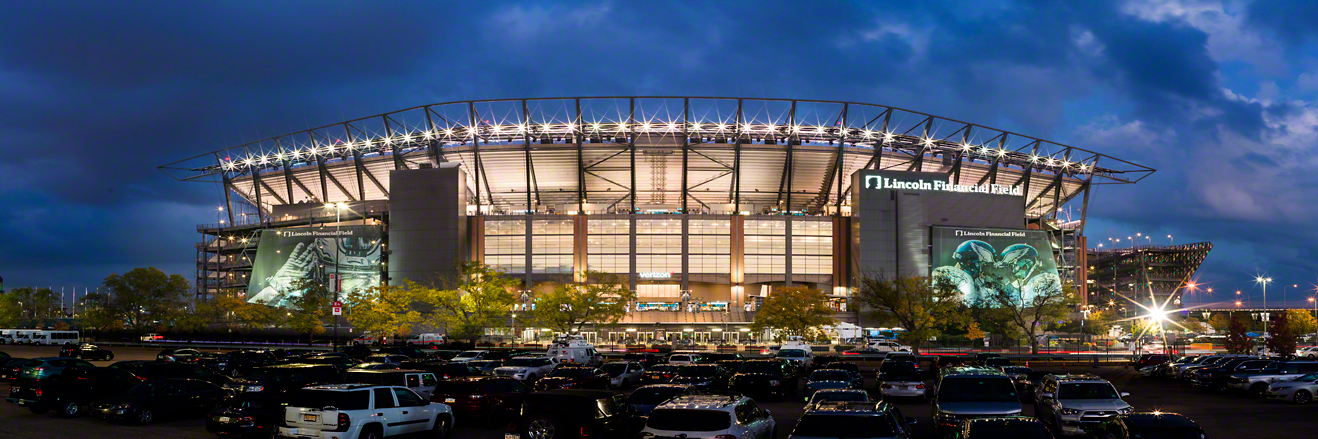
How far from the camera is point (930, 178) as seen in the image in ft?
399

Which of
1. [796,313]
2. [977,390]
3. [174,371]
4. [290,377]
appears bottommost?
[796,313]

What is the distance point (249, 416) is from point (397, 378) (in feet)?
21.4

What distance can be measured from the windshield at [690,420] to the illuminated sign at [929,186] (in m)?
104

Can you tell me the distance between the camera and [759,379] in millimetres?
35688

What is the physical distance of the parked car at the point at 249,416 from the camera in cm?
2303

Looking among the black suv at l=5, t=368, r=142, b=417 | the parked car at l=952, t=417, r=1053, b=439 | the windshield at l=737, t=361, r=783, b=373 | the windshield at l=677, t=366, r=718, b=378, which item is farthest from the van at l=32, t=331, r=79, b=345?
the parked car at l=952, t=417, r=1053, b=439

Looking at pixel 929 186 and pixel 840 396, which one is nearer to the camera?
pixel 840 396

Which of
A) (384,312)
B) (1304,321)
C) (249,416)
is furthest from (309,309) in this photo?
(1304,321)

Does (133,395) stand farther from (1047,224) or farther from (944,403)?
(1047,224)

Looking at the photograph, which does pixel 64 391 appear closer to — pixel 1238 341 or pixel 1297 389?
pixel 1297 389

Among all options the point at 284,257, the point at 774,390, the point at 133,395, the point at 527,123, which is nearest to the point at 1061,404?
the point at 774,390

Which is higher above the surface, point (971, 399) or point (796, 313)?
point (971, 399)

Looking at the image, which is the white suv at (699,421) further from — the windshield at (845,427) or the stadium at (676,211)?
the stadium at (676,211)

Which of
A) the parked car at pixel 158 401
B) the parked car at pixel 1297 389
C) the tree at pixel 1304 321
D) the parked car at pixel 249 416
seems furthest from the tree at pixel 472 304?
the tree at pixel 1304 321
